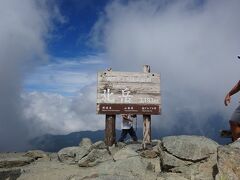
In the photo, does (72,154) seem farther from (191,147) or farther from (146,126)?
(191,147)

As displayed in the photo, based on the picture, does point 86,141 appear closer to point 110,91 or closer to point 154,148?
point 110,91

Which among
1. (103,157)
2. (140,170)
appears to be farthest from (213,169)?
(103,157)

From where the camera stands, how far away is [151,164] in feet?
47.1

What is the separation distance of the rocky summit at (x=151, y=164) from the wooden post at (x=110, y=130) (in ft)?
2.12

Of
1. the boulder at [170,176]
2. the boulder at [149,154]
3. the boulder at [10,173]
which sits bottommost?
the boulder at [10,173]

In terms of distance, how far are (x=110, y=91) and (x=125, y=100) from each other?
89 centimetres

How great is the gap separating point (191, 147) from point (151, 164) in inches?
86.8

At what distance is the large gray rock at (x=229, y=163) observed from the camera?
1041cm

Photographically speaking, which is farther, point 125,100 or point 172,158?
point 125,100

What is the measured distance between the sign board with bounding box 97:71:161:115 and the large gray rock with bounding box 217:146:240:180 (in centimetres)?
753

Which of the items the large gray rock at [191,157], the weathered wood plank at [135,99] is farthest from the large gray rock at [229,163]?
the weathered wood plank at [135,99]

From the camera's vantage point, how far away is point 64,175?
14312 mm

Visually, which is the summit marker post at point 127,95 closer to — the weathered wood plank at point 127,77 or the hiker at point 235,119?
the weathered wood plank at point 127,77

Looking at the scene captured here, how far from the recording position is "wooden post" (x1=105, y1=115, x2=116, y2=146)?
18.0 metres
